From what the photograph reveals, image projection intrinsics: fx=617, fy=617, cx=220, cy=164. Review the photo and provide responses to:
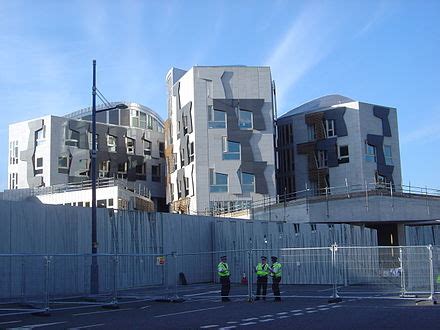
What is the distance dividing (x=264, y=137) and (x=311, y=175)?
9.49 metres

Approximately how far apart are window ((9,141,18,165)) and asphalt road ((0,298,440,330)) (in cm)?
5734

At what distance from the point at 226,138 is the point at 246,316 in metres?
47.1

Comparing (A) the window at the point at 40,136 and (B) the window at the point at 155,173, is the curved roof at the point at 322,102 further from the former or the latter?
(A) the window at the point at 40,136

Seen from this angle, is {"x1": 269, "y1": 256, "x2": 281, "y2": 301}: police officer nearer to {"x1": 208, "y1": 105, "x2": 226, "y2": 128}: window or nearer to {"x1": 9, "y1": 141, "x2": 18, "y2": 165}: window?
{"x1": 208, "y1": 105, "x2": 226, "y2": 128}: window

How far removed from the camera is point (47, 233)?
86.6ft

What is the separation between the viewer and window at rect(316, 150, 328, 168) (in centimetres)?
6944

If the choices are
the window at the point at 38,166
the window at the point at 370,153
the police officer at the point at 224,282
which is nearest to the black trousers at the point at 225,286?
the police officer at the point at 224,282

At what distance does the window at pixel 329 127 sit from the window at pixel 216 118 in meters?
12.9

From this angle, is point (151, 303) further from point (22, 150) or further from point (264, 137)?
point (22, 150)

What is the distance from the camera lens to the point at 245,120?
6394 cm

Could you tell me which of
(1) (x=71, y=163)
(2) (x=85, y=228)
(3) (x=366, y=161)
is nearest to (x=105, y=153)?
(1) (x=71, y=163)

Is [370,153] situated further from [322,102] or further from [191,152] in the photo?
[191,152]

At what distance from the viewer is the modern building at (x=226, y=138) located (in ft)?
203

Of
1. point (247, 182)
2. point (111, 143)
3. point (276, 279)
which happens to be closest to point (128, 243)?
point (276, 279)
